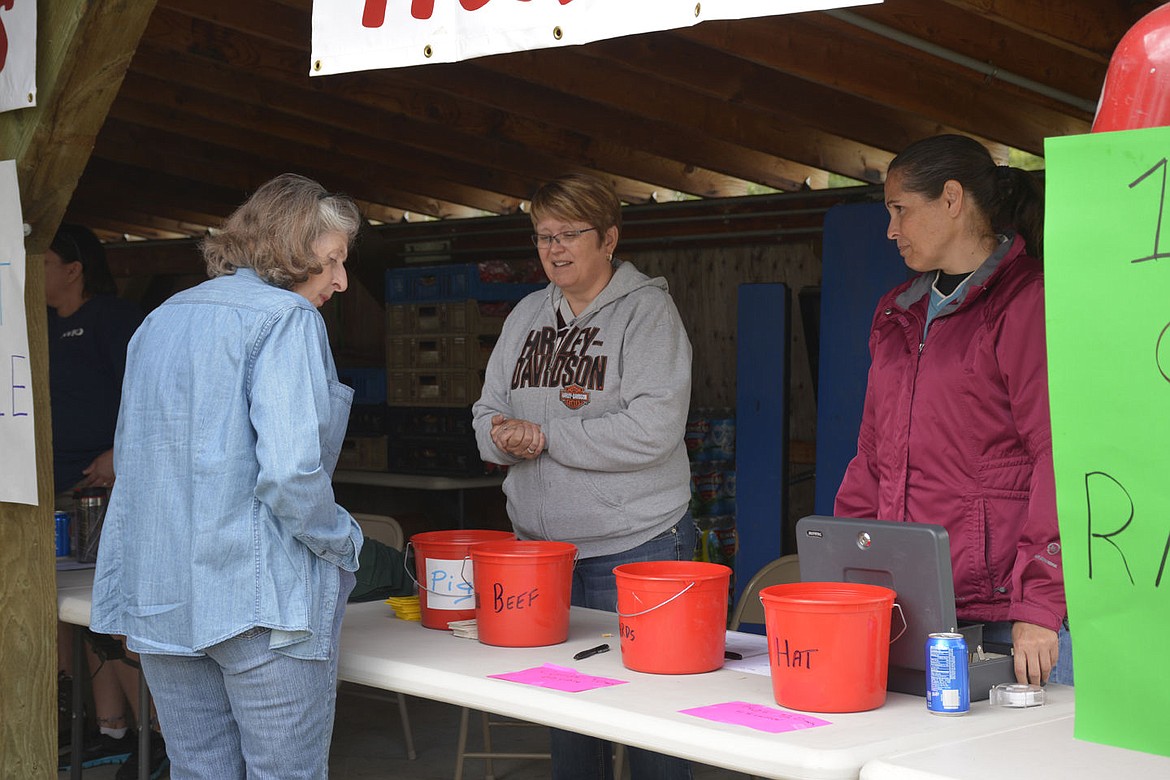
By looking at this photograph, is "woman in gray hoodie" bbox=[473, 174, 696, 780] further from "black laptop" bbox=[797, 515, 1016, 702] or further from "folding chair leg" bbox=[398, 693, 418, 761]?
"folding chair leg" bbox=[398, 693, 418, 761]

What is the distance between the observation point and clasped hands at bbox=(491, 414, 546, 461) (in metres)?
2.77

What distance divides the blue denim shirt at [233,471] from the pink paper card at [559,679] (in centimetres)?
34

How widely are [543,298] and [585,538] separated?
604 millimetres

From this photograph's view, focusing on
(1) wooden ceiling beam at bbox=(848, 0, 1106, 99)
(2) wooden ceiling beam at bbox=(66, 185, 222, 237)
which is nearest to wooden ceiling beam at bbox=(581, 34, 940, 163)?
(1) wooden ceiling beam at bbox=(848, 0, 1106, 99)

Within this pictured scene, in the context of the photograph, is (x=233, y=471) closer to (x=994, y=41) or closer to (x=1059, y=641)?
(x=1059, y=641)

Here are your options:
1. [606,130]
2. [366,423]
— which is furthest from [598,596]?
[366,423]

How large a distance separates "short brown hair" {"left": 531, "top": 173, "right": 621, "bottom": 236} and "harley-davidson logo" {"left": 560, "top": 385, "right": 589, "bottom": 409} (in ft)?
1.20

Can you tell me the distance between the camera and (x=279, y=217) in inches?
88.9

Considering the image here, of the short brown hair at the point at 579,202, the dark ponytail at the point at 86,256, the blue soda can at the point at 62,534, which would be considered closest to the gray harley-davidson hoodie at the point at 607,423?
the short brown hair at the point at 579,202

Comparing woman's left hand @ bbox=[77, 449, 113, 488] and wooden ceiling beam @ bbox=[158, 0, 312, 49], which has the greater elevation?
wooden ceiling beam @ bbox=[158, 0, 312, 49]

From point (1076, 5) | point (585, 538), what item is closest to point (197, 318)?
point (585, 538)

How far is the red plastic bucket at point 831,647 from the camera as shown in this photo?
1872 mm

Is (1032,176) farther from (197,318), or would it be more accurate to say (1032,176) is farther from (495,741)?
(495,741)

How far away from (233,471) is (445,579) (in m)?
0.63
